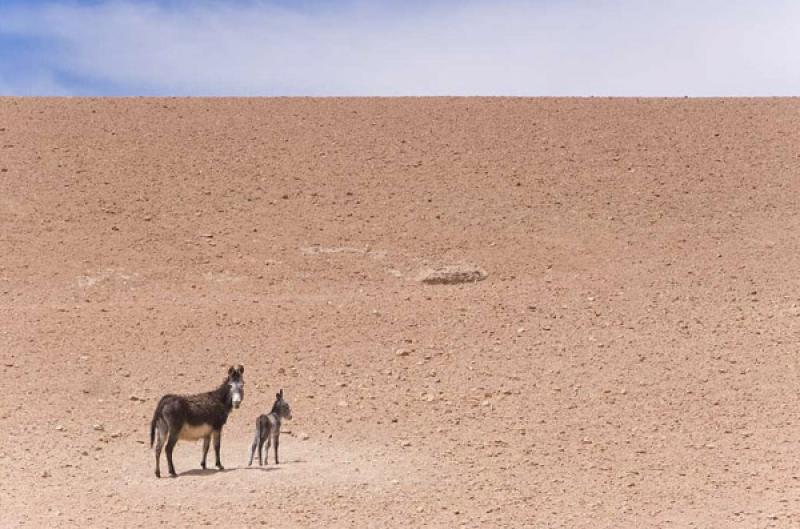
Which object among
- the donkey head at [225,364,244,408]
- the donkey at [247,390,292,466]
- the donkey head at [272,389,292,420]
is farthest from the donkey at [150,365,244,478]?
the donkey head at [272,389,292,420]

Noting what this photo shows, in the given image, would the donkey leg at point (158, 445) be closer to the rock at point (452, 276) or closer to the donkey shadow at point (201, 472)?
the donkey shadow at point (201, 472)

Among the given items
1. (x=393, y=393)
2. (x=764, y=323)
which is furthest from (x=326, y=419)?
(x=764, y=323)

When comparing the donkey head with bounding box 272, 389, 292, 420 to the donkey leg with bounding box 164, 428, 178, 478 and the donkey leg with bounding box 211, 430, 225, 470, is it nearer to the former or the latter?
the donkey leg with bounding box 211, 430, 225, 470

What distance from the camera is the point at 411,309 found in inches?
790

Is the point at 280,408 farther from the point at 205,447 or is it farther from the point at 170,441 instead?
the point at 170,441

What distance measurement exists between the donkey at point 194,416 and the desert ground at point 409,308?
0.41 metres

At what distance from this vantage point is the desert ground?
494 inches

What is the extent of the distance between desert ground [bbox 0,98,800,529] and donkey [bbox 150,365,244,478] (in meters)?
0.41

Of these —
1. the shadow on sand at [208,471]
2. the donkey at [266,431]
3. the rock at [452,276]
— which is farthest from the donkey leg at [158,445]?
the rock at [452,276]

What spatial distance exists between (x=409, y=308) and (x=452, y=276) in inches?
82.3

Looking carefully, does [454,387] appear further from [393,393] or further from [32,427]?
[32,427]

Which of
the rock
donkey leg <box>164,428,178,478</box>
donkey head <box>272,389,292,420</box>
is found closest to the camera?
donkey leg <box>164,428,178,478</box>

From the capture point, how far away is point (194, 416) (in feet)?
41.5

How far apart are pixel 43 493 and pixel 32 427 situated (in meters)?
2.55
